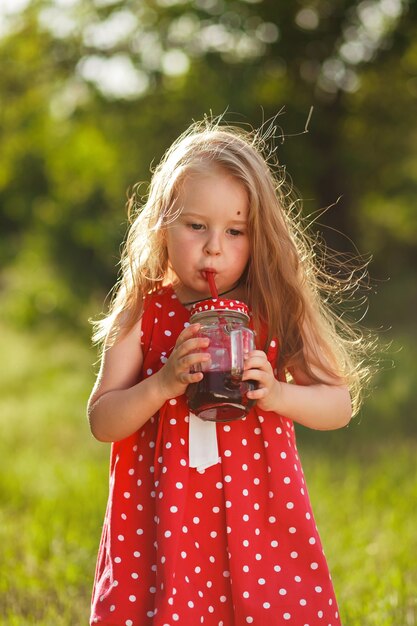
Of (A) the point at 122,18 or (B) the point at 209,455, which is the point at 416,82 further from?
(B) the point at 209,455

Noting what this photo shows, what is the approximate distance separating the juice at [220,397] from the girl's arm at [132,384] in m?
0.03

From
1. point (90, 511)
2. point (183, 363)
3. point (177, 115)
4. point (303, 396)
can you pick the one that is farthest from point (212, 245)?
point (177, 115)

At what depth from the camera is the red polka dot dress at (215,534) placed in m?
2.40

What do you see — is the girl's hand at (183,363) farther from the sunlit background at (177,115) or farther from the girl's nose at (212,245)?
the sunlit background at (177,115)

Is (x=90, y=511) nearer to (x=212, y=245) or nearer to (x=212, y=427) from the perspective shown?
(x=212, y=427)

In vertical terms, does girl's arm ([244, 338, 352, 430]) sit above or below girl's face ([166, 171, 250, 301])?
below

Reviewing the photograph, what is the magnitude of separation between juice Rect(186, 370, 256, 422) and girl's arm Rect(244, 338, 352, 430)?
0.03 metres

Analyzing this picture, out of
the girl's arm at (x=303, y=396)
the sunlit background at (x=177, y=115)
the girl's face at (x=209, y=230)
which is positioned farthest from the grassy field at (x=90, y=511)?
the sunlit background at (x=177, y=115)

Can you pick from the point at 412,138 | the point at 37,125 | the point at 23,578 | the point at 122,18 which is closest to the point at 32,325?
the point at 37,125

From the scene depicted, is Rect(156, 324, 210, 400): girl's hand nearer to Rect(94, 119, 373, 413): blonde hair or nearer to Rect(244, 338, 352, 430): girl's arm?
Rect(244, 338, 352, 430): girl's arm

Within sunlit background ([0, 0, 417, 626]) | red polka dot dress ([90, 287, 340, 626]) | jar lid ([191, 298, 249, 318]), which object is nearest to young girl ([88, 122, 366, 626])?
red polka dot dress ([90, 287, 340, 626])

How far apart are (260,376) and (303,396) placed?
0.92 ft

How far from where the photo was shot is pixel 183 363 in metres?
2.21

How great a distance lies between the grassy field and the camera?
12.5 feet
